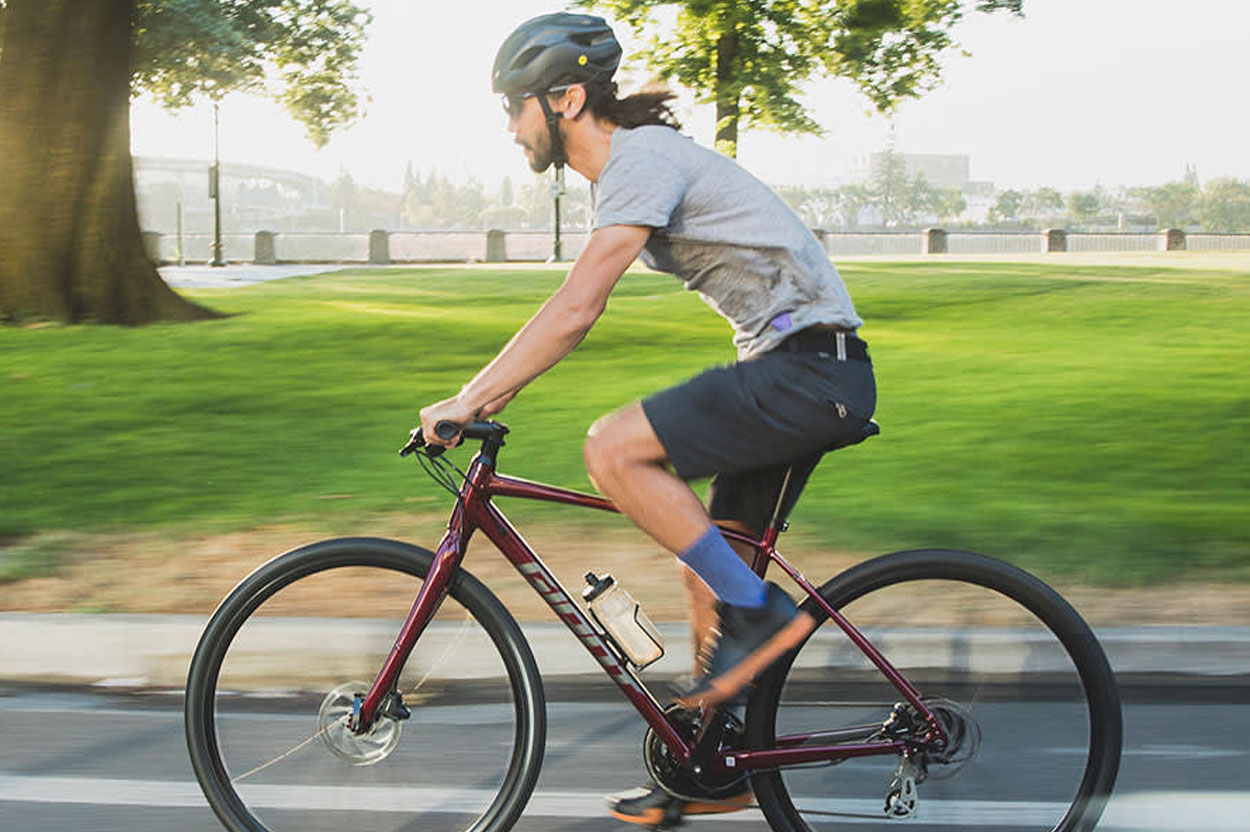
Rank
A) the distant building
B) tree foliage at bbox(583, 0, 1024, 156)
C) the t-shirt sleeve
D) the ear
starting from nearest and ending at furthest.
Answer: the t-shirt sleeve → the ear → tree foliage at bbox(583, 0, 1024, 156) → the distant building

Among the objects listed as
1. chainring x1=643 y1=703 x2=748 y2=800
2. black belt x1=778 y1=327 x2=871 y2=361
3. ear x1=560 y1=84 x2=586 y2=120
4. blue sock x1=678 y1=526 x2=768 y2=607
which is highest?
ear x1=560 y1=84 x2=586 y2=120

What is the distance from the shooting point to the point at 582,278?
2.94 metres

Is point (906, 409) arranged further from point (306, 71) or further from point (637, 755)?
point (306, 71)

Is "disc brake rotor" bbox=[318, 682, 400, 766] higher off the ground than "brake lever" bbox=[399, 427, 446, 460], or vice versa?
"brake lever" bbox=[399, 427, 446, 460]

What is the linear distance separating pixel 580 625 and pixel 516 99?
3.82 feet

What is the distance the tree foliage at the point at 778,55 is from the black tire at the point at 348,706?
22704 mm

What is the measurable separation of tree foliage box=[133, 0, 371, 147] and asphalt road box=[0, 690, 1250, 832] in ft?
101

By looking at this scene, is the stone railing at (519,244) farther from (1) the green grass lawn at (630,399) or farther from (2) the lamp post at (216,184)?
(1) the green grass lawn at (630,399)

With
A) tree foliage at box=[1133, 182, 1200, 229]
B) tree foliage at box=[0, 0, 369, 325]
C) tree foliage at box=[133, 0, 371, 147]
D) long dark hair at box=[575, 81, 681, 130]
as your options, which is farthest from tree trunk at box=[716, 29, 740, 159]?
long dark hair at box=[575, 81, 681, 130]

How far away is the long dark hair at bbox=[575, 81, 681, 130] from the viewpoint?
304 cm

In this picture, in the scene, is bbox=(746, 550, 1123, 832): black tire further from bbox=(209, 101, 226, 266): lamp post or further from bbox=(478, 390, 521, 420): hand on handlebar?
bbox=(209, 101, 226, 266): lamp post

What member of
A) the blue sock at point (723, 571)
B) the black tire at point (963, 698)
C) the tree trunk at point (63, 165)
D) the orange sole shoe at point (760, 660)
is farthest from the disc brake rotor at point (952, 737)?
the tree trunk at point (63, 165)

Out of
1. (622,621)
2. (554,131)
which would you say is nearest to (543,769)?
(622,621)

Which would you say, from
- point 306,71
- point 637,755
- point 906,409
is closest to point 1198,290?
point 906,409
